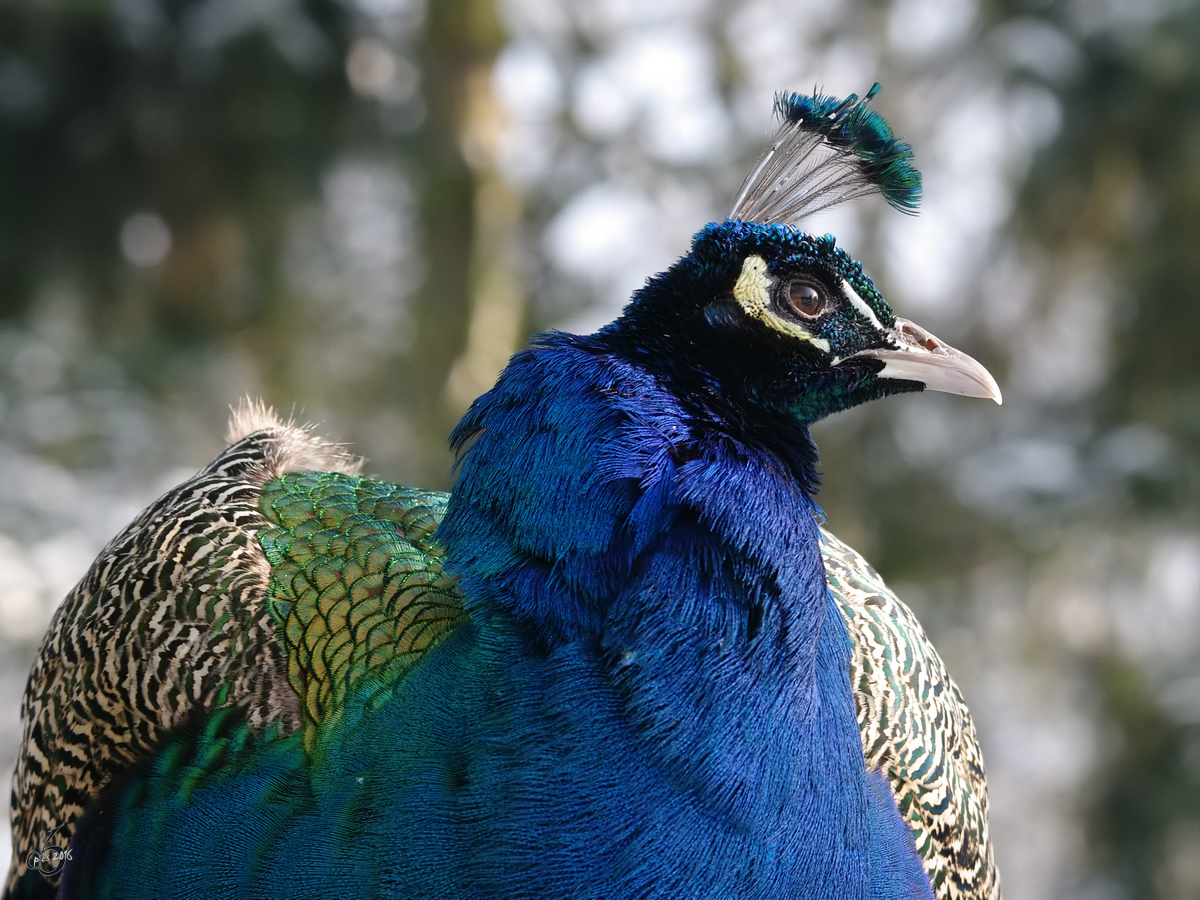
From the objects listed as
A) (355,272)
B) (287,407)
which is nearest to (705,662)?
(287,407)

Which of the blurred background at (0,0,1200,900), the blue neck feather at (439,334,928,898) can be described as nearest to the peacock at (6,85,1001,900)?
the blue neck feather at (439,334,928,898)

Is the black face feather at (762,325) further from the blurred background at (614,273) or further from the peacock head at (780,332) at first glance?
the blurred background at (614,273)

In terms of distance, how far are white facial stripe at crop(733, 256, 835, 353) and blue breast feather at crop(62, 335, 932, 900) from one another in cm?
19

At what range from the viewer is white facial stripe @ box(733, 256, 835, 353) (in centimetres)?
175

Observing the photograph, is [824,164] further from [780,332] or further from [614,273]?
[614,273]

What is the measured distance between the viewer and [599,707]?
4.95 feet

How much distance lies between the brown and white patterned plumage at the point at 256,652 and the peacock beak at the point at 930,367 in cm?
53

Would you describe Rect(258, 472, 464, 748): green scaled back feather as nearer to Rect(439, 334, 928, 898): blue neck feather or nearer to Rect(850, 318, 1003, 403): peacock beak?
Rect(439, 334, 928, 898): blue neck feather

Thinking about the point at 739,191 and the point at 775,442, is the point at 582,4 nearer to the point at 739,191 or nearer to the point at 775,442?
the point at 739,191

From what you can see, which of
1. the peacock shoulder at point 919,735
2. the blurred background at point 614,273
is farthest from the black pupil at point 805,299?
the blurred background at point 614,273

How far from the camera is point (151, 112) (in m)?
5.48

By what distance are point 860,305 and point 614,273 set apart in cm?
569

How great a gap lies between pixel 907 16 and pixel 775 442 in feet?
21.7

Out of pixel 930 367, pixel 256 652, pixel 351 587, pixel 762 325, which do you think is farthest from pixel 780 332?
pixel 256 652
